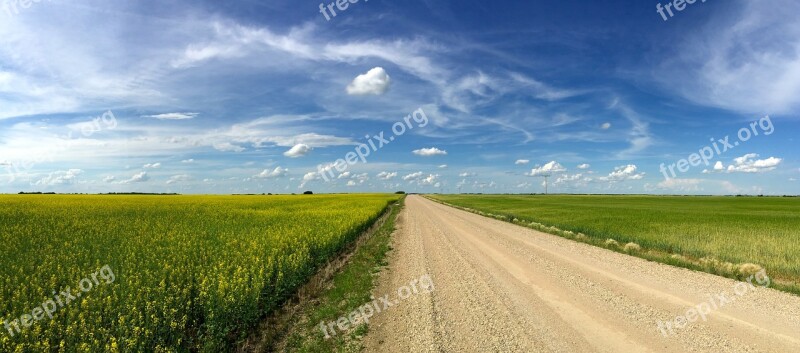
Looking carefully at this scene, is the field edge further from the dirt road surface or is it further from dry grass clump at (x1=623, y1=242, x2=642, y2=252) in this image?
dry grass clump at (x1=623, y1=242, x2=642, y2=252)

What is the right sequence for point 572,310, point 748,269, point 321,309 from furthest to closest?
point 748,269 < point 321,309 < point 572,310

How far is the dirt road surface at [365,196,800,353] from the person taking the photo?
23.5 ft

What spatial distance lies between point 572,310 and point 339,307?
5.45 m

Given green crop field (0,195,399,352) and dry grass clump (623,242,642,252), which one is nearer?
green crop field (0,195,399,352)

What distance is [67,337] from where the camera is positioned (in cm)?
566

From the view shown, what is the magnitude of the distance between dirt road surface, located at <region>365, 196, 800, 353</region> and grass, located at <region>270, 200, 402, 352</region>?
0.47m

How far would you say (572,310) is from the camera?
29.6 feet

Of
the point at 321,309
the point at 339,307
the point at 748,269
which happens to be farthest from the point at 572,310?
the point at 748,269

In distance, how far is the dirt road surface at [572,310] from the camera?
7.18 metres

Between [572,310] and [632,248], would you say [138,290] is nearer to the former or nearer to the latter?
[572,310]

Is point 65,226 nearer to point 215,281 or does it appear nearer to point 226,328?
point 215,281

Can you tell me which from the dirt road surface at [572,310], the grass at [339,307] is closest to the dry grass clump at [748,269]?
the dirt road surface at [572,310]

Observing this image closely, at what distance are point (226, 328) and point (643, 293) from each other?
400 inches

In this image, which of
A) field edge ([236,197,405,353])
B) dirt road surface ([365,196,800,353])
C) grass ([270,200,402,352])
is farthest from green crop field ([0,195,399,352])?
dirt road surface ([365,196,800,353])
